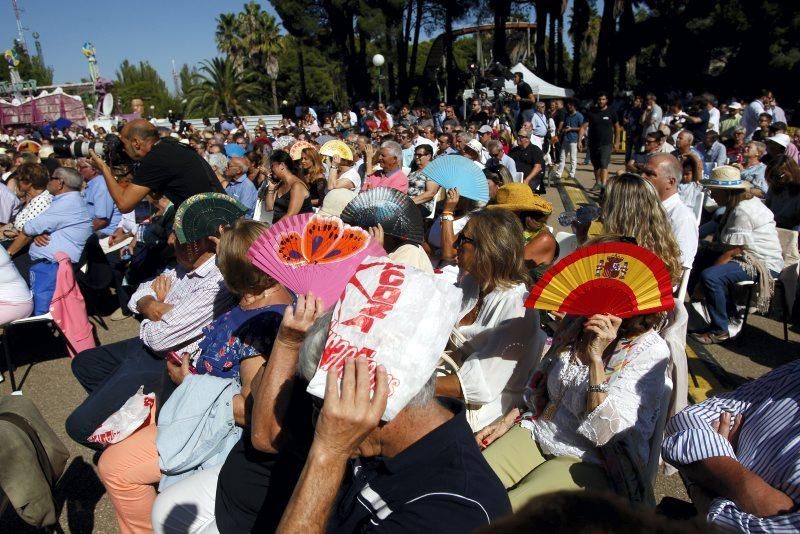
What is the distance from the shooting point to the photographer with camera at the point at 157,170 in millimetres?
4188

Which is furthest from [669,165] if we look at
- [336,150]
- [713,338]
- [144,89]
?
[144,89]

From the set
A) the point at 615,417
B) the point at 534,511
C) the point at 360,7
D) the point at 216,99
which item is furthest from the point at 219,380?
the point at 216,99

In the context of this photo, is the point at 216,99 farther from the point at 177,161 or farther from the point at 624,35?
the point at 177,161

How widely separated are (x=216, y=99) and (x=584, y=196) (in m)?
44.8

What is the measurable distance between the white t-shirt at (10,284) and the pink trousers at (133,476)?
8.80 ft

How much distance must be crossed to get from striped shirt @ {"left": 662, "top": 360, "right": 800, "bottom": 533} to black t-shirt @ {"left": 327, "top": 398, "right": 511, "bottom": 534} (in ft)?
2.45

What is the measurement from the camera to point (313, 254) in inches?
83.4

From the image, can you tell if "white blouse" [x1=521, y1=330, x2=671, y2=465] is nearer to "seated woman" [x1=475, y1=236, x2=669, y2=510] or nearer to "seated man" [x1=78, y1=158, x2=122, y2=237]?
"seated woman" [x1=475, y1=236, x2=669, y2=510]

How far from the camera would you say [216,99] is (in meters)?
49.3

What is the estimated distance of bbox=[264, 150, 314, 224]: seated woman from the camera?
18.0ft

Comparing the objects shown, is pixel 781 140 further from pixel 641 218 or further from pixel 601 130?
pixel 641 218

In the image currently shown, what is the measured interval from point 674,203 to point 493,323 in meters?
2.06

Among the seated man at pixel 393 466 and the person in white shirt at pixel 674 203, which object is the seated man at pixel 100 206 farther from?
the seated man at pixel 393 466

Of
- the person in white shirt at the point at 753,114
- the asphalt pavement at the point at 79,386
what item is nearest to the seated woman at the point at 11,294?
the asphalt pavement at the point at 79,386
